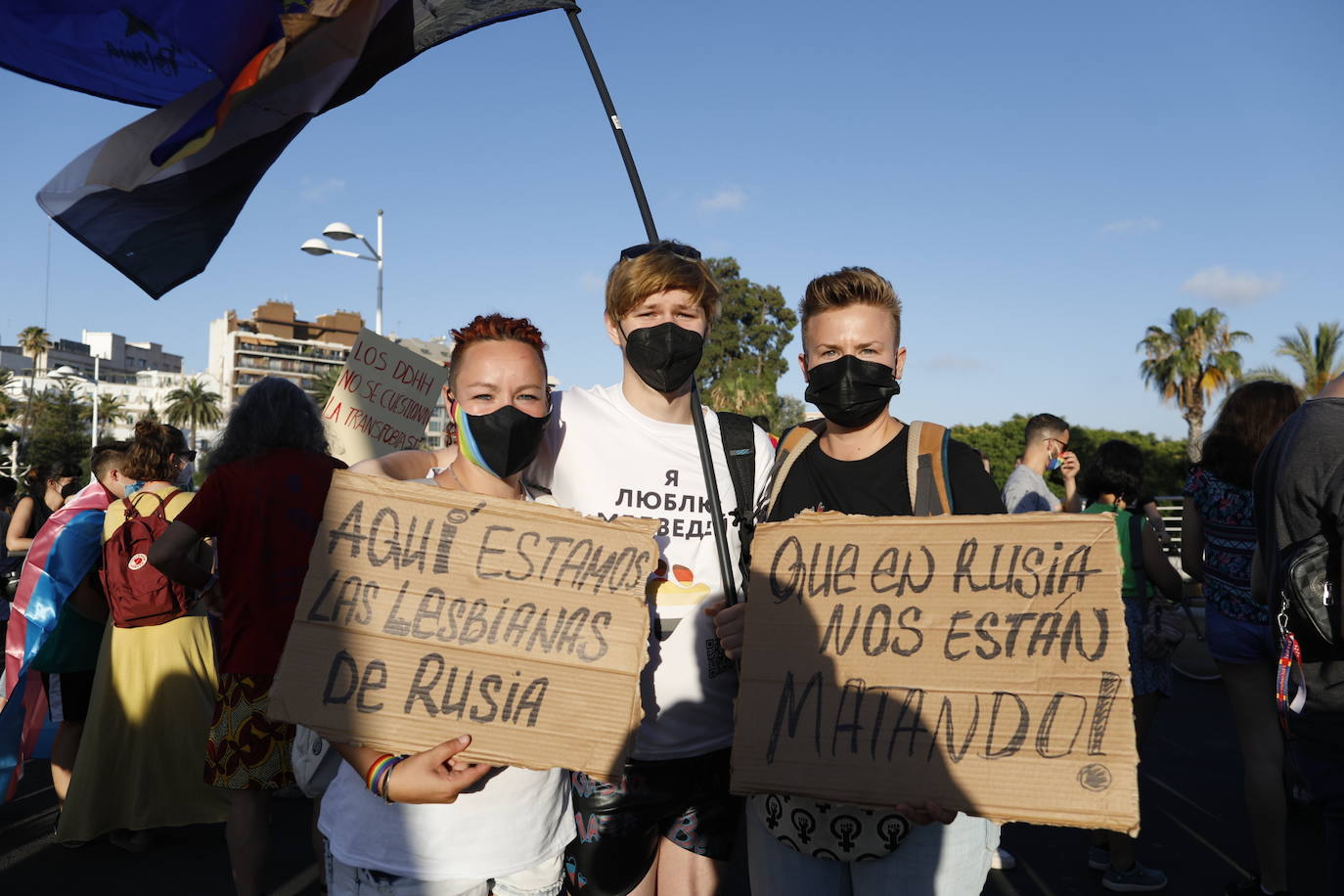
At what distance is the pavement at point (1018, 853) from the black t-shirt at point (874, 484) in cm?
274

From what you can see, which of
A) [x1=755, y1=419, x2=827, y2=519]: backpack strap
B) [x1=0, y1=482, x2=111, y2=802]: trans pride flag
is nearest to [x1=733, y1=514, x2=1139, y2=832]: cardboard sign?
[x1=755, y1=419, x2=827, y2=519]: backpack strap

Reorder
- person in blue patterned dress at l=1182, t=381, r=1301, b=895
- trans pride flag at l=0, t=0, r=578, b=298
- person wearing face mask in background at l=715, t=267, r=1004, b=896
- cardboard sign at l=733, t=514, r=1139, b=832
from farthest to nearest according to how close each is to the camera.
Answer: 1. person in blue patterned dress at l=1182, t=381, r=1301, b=895
2. trans pride flag at l=0, t=0, r=578, b=298
3. person wearing face mask in background at l=715, t=267, r=1004, b=896
4. cardboard sign at l=733, t=514, r=1139, b=832

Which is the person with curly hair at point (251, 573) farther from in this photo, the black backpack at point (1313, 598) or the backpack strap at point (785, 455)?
the black backpack at point (1313, 598)

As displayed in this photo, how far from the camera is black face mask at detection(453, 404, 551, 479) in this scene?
206cm

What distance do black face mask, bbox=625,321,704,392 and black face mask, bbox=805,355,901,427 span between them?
1.09 ft

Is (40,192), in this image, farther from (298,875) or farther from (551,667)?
(298,875)

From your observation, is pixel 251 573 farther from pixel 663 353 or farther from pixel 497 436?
pixel 663 353

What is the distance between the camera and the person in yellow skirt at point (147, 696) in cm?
436

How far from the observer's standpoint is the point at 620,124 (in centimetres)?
262

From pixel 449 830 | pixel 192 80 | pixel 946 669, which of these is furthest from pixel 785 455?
pixel 192 80

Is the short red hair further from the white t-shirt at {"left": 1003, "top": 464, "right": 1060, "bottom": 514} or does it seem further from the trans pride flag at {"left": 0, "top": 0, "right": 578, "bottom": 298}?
the white t-shirt at {"left": 1003, "top": 464, "right": 1060, "bottom": 514}

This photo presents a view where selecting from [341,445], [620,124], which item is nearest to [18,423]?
[341,445]

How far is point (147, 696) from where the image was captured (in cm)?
450

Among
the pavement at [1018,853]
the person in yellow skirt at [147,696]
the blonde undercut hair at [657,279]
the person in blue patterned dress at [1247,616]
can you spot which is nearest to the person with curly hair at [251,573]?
the pavement at [1018,853]
